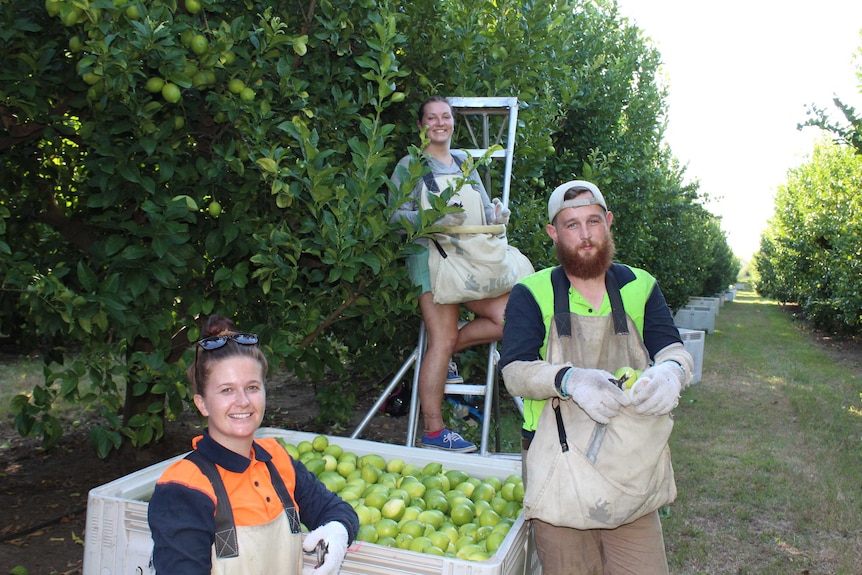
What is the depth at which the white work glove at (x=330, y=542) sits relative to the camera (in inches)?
78.4

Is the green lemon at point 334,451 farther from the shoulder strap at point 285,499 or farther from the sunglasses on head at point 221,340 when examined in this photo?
the sunglasses on head at point 221,340

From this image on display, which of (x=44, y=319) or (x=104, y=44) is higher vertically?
(x=104, y=44)

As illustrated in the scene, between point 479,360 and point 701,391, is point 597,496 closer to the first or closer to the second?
point 479,360

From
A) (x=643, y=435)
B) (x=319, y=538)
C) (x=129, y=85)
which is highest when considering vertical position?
(x=129, y=85)

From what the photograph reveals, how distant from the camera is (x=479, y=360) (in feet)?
17.0

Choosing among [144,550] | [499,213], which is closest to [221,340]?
[144,550]

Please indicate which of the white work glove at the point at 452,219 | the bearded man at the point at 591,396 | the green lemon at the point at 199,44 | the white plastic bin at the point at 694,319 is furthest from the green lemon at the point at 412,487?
the white plastic bin at the point at 694,319

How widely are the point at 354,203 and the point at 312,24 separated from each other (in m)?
1.12

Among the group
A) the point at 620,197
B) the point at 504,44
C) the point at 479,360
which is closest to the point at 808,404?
the point at 620,197

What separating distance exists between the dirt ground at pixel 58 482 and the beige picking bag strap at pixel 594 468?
7.87 feet

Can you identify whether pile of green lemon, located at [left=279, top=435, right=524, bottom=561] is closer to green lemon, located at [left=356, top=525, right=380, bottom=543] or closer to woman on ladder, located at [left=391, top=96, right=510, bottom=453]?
green lemon, located at [left=356, top=525, right=380, bottom=543]

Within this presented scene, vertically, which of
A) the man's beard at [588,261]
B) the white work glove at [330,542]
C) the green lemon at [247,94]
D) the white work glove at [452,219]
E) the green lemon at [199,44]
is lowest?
the white work glove at [330,542]

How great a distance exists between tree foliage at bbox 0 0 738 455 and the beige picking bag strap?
1253mm

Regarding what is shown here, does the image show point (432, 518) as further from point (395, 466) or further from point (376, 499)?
point (395, 466)
